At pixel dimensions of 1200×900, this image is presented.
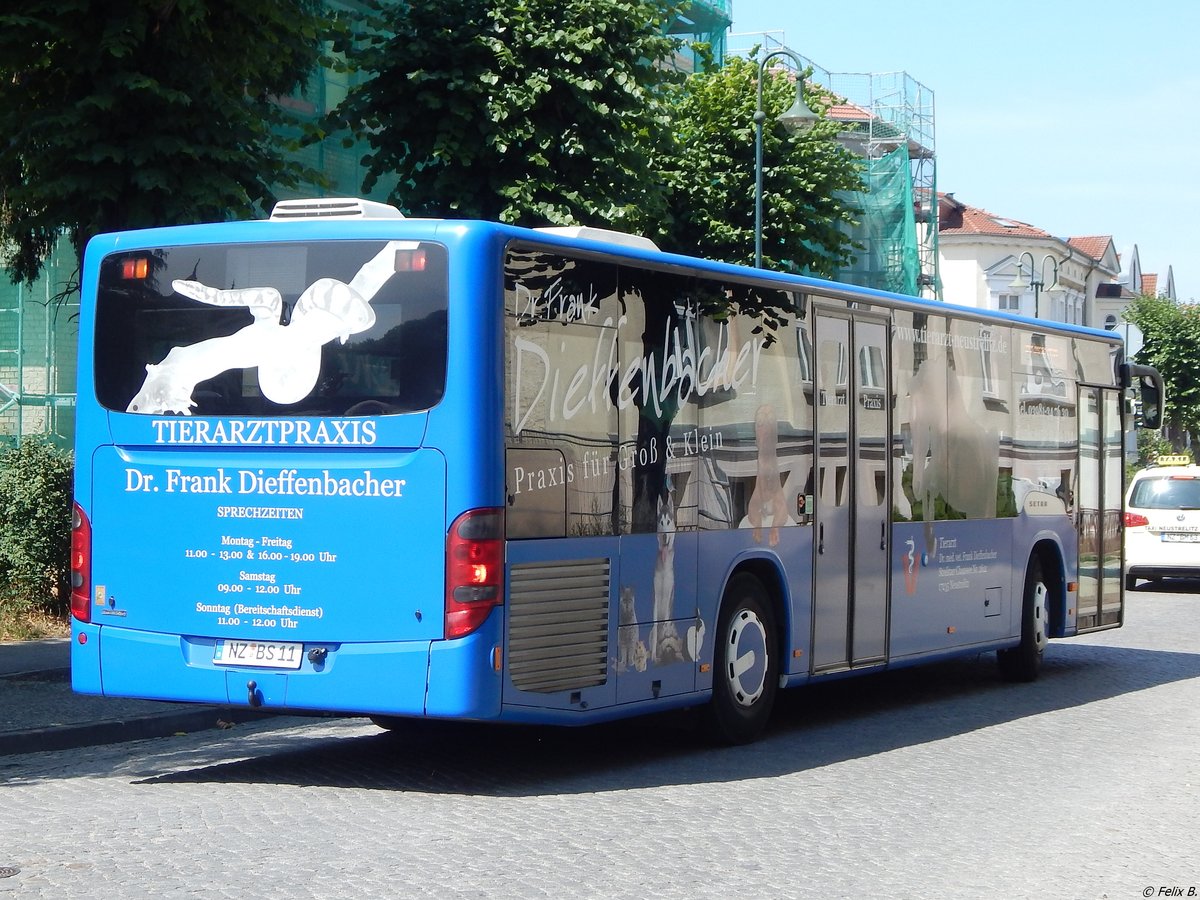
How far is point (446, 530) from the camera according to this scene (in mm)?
8414

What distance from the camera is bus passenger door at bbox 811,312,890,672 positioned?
11547 mm

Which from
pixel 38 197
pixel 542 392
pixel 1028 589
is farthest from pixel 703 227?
pixel 542 392

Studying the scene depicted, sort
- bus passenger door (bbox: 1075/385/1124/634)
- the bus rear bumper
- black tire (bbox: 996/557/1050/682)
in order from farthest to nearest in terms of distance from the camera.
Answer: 1. bus passenger door (bbox: 1075/385/1124/634)
2. black tire (bbox: 996/557/1050/682)
3. the bus rear bumper

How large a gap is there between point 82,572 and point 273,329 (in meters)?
1.75

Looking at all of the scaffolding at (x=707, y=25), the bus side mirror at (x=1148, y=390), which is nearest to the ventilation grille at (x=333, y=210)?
the bus side mirror at (x=1148, y=390)

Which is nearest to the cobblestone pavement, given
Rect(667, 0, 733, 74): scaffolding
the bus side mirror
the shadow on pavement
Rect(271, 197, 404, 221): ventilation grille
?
the shadow on pavement

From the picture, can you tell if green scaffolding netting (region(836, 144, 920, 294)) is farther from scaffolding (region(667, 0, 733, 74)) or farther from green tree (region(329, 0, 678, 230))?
green tree (region(329, 0, 678, 230))

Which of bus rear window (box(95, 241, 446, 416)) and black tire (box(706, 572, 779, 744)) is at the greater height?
bus rear window (box(95, 241, 446, 416))

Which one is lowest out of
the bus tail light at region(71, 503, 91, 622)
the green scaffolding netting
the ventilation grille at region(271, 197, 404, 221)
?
the bus tail light at region(71, 503, 91, 622)

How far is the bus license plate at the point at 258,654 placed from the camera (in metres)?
8.70

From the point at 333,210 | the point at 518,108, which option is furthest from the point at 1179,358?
the point at 333,210

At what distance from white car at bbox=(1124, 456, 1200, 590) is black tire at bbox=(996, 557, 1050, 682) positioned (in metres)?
11.7

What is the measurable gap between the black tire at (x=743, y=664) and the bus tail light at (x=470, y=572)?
92.6 inches

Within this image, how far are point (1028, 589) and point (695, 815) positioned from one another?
7.29m
